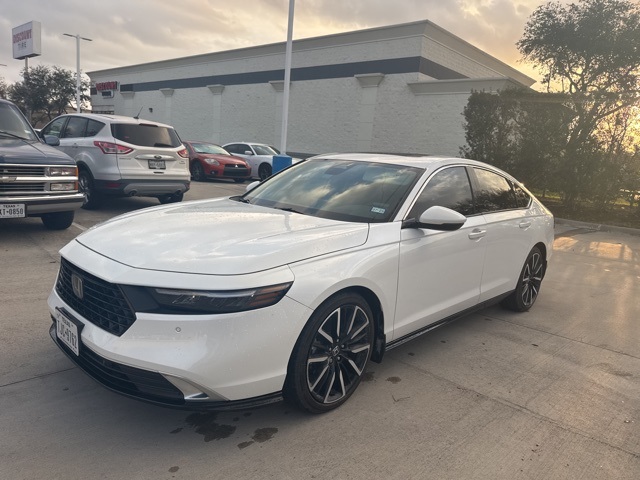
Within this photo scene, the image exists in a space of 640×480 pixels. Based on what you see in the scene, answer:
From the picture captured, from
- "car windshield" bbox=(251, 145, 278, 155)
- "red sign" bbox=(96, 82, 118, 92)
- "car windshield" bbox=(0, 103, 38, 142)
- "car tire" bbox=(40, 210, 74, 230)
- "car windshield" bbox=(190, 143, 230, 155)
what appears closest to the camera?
"car windshield" bbox=(0, 103, 38, 142)

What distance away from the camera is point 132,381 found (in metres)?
2.33

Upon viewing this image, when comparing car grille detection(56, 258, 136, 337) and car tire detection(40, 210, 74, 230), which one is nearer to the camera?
car grille detection(56, 258, 136, 337)

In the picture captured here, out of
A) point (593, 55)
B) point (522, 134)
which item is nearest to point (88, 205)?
point (522, 134)

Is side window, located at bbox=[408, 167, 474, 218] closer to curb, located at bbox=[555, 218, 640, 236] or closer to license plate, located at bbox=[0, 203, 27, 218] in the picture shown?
license plate, located at bbox=[0, 203, 27, 218]

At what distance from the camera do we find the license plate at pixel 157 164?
28.2 ft

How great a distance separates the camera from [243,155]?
60.0ft

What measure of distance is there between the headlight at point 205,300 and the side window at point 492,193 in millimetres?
2533

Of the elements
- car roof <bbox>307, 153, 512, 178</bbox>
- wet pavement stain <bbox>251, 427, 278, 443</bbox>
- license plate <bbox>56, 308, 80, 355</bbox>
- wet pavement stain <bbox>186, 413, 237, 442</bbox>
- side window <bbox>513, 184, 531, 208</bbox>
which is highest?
car roof <bbox>307, 153, 512, 178</bbox>

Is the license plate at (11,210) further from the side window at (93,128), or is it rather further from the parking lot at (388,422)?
the side window at (93,128)

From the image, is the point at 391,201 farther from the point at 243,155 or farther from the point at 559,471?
the point at 243,155

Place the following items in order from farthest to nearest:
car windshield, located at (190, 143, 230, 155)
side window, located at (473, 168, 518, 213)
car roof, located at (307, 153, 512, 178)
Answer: car windshield, located at (190, 143, 230, 155), side window, located at (473, 168, 518, 213), car roof, located at (307, 153, 512, 178)

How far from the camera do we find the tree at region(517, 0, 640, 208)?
44.6 feet

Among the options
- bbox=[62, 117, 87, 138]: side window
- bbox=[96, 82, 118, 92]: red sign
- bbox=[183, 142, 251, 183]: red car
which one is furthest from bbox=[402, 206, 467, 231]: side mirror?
bbox=[96, 82, 118, 92]: red sign

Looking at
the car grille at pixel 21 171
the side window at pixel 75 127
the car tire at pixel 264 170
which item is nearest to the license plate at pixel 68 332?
the car grille at pixel 21 171
